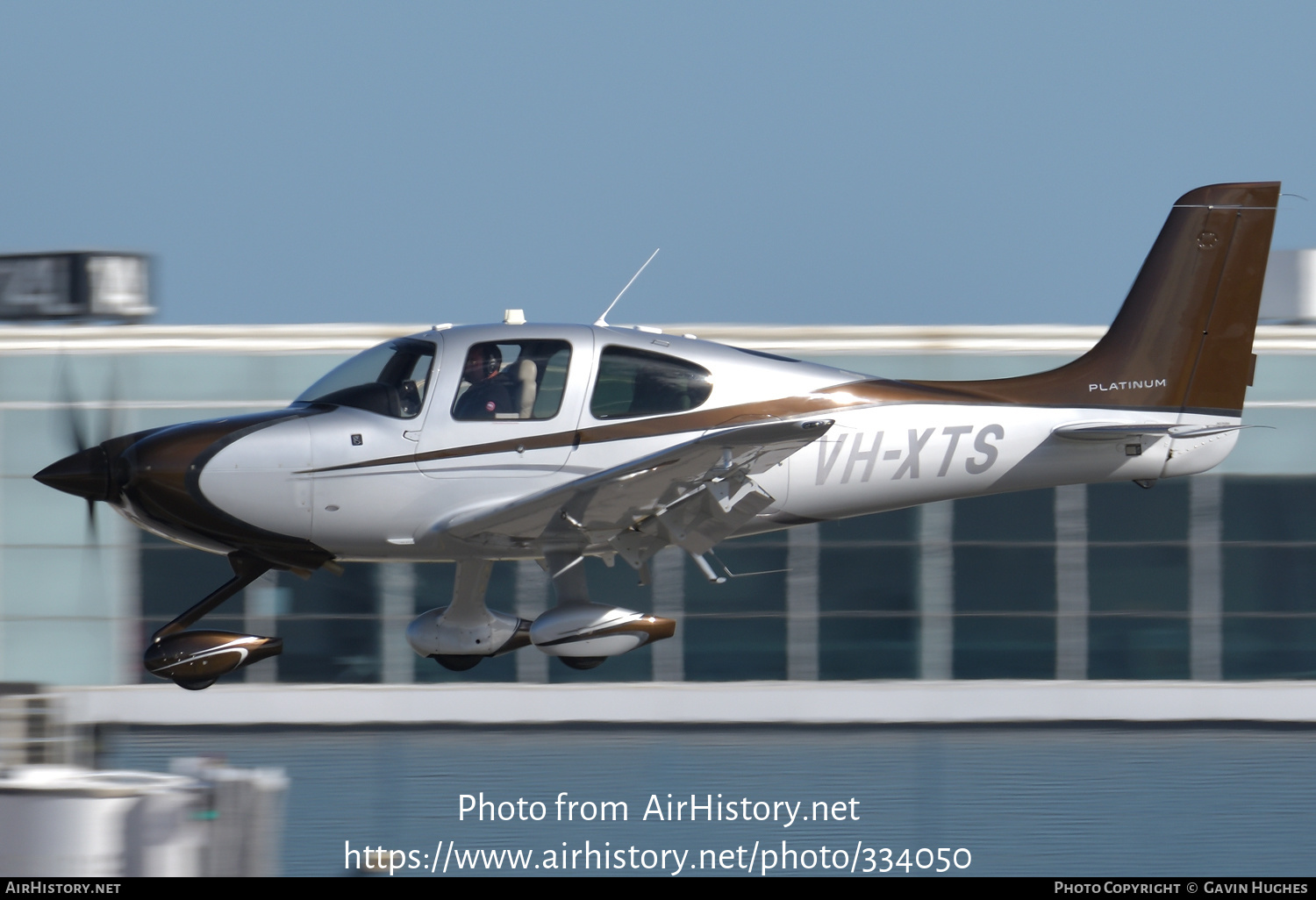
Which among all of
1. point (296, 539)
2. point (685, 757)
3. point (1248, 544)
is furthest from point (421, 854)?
point (1248, 544)

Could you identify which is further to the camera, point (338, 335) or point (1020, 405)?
point (338, 335)

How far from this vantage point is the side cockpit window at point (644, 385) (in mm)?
9508

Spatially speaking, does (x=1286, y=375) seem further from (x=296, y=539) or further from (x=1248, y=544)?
(x=296, y=539)

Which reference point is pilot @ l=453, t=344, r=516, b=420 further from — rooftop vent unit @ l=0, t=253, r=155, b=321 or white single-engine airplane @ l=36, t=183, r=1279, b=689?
rooftop vent unit @ l=0, t=253, r=155, b=321

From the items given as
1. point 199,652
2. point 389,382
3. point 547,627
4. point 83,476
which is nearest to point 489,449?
point 389,382

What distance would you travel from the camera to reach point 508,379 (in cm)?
943

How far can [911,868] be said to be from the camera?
57.8ft

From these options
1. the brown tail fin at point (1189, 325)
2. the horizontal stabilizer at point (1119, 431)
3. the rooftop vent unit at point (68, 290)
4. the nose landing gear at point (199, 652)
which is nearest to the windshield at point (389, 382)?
the nose landing gear at point (199, 652)

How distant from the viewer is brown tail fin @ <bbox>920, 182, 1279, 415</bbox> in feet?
34.8

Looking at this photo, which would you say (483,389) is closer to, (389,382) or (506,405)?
(506,405)

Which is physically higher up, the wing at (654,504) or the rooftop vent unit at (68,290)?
the rooftop vent unit at (68,290)

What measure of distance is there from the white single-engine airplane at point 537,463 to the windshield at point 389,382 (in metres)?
0.01

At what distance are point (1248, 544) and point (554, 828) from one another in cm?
Answer: 967

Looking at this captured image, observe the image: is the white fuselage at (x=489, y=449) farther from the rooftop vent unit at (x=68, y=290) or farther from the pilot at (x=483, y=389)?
the rooftop vent unit at (x=68, y=290)
